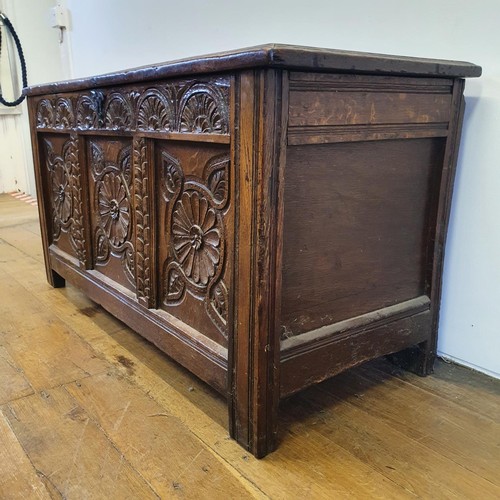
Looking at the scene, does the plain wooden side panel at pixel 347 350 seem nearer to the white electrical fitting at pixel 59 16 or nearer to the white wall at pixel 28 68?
the white electrical fitting at pixel 59 16

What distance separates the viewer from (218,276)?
0.98 metres

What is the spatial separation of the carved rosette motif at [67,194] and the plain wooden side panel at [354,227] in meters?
0.85

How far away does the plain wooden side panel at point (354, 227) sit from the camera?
3.03 feet

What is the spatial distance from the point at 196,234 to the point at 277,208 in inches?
9.8

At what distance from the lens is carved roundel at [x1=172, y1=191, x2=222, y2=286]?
0.98 m

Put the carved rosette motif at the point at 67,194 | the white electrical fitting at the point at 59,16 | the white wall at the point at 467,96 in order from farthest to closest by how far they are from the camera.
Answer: the white electrical fitting at the point at 59,16 < the carved rosette motif at the point at 67,194 < the white wall at the point at 467,96

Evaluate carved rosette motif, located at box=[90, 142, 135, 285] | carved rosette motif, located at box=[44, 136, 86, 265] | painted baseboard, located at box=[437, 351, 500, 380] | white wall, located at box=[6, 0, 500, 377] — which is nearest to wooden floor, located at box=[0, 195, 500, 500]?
painted baseboard, located at box=[437, 351, 500, 380]

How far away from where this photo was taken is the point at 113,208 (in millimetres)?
1369

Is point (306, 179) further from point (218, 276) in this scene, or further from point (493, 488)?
point (493, 488)

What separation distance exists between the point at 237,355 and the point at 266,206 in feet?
0.96

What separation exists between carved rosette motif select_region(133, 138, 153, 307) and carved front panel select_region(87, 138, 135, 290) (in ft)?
0.22

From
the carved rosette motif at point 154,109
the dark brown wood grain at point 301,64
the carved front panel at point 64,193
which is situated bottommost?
the carved front panel at point 64,193

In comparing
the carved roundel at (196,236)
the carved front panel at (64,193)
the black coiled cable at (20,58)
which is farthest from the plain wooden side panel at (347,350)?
the black coiled cable at (20,58)

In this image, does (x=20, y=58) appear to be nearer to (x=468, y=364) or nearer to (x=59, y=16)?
(x=59, y=16)
